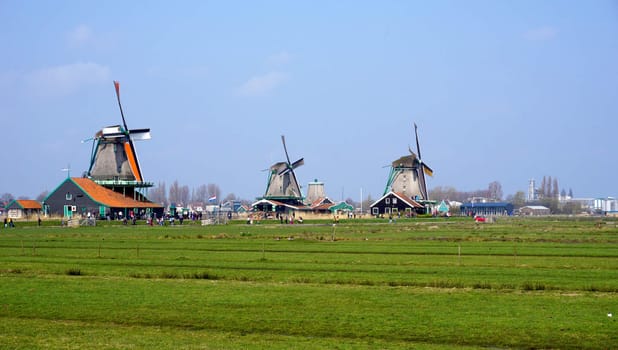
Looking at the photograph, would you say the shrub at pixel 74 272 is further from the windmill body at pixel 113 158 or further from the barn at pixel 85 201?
the windmill body at pixel 113 158

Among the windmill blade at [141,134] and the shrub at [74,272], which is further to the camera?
the windmill blade at [141,134]

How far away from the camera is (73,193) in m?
103

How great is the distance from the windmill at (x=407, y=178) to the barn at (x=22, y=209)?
209 ft

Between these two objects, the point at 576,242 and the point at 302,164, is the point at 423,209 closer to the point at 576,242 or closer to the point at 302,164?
the point at 302,164

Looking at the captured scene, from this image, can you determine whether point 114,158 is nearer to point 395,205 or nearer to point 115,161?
point 115,161

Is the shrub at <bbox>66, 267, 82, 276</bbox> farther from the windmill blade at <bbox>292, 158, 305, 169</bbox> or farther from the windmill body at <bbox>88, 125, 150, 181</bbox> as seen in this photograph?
the windmill blade at <bbox>292, 158, 305, 169</bbox>

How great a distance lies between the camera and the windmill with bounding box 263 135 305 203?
149 m

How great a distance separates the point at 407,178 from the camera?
149 metres

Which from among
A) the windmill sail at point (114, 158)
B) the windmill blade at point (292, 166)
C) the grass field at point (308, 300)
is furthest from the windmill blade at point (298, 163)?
the grass field at point (308, 300)

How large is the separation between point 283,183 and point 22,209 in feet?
172

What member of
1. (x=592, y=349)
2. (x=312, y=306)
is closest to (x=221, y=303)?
(x=312, y=306)

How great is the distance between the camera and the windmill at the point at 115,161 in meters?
111

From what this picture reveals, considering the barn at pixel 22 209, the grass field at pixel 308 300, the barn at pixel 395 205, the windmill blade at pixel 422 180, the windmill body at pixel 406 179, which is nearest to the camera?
the grass field at pixel 308 300

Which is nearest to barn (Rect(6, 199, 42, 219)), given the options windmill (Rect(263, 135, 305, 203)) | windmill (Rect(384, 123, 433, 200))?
windmill (Rect(263, 135, 305, 203))
